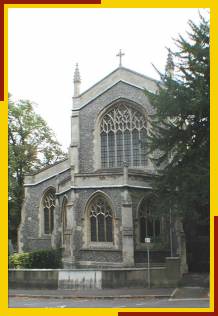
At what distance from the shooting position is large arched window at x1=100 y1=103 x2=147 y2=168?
96.5 feet

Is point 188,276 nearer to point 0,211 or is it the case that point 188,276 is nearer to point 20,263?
point 20,263

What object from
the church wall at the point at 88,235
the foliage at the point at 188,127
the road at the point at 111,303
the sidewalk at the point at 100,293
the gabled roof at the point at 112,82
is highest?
the gabled roof at the point at 112,82

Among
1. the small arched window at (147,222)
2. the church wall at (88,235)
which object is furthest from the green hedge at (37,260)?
the small arched window at (147,222)

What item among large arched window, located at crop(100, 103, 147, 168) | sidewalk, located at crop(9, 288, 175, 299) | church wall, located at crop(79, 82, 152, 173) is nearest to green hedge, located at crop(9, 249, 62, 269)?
sidewalk, located at crop(9, 288, 175, 299)

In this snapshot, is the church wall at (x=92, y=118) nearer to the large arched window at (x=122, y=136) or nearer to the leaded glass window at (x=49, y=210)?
the large arched window at (x=122, y=136)

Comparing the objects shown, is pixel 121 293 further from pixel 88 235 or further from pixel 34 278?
pixel 88 235

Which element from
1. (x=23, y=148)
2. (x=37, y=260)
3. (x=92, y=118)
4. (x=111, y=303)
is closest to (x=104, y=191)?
(x=37, y=260)

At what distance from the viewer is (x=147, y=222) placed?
2570cm

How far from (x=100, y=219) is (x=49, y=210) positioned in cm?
773

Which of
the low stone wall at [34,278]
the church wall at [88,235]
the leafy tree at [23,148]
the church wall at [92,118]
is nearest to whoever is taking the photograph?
the low stone wall at [34,278]

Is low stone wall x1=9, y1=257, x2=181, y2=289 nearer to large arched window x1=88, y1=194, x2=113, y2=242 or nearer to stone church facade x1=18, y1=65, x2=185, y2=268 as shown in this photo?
stone church facade x1=18, y1=65, x2=185, y2=268

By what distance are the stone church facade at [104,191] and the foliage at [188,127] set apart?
1.47 m

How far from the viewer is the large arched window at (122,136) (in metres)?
29.4

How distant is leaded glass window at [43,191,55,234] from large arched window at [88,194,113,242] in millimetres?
7004
